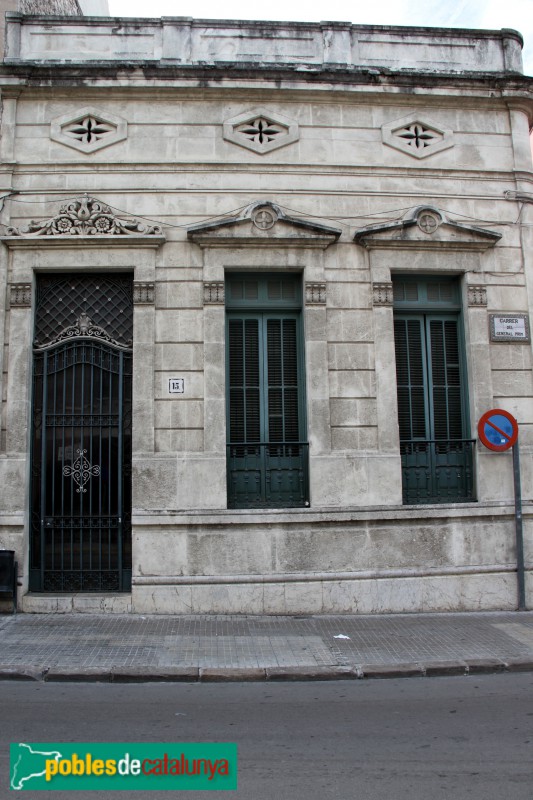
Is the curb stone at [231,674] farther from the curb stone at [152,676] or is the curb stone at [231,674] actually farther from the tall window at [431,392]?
the tall window at [431,392]

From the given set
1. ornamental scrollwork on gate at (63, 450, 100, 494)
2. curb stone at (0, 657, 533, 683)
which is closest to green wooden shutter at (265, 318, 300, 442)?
ornamental scrollwork on gate at (63, 450, 100, 494)

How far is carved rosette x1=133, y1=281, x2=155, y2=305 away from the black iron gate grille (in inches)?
11.9

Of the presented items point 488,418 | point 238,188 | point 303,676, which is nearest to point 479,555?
point 488,418

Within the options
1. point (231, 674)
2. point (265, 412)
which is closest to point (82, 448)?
point (265, 412)

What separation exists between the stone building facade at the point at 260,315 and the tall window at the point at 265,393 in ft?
0.12

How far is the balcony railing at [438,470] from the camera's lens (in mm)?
10055

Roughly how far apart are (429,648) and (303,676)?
5.62 ft

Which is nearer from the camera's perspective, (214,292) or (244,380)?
(214,292)

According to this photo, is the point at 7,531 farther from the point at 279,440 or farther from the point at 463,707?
the point at 463,707

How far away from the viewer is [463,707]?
19.4 ft

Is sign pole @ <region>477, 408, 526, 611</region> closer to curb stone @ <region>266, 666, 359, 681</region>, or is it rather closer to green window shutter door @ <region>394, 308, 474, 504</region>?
green window shutter door @ <region>394, 308, 474, 504</region>

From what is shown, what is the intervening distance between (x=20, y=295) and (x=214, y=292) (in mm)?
2880

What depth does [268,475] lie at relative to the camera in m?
9.83

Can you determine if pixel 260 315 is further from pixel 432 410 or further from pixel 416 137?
pixel 416 137
